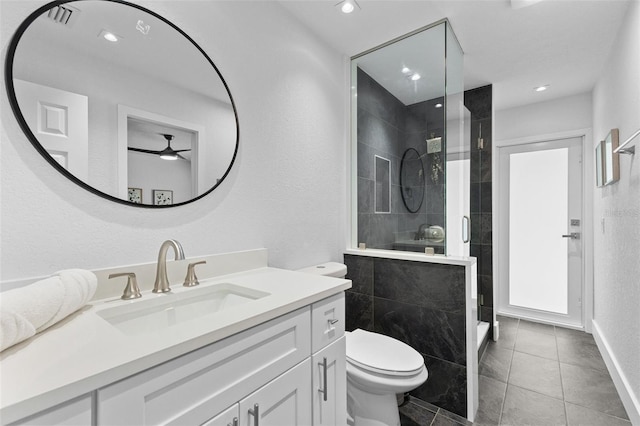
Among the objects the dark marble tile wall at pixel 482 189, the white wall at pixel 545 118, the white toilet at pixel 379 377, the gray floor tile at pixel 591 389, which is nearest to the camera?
the white toilet at pixel 379 377

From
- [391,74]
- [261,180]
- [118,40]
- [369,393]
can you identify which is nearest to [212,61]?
[118,40]

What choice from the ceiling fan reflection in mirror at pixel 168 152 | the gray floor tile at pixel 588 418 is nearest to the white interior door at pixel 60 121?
the ceiling fan reflection in mirror at pixel 168 152

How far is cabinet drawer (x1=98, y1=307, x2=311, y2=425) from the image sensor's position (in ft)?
1.95

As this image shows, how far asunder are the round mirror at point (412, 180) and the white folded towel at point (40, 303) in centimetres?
205

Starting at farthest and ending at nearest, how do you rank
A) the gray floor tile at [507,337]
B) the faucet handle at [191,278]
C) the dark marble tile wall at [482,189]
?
the dark marble tile wall at [482,189] < the gray floor tile at [507,337] < the faucet handle at [191,278]

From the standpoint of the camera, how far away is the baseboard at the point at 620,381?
1.65 meters

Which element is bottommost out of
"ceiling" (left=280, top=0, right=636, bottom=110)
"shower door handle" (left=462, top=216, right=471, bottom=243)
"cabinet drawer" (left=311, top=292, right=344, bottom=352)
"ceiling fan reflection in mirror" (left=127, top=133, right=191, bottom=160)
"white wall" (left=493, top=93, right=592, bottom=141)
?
"cabinet drawer" (left=311, top=292, right=344, bottom=352)

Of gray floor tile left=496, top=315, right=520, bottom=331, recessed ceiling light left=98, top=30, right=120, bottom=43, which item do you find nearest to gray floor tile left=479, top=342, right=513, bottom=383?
gray floor tile left=496, top=315, right=520, bottom=331

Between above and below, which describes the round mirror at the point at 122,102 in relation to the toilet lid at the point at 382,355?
above

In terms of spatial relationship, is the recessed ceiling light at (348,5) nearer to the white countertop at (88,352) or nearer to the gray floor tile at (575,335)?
the white countertop at (88,352)

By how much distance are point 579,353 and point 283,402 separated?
2.96 m

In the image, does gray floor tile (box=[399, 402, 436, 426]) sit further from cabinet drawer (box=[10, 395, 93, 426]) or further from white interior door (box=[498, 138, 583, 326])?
white interior door (box=[498, 138, 583, 326])

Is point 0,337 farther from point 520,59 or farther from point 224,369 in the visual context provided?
point 520,59

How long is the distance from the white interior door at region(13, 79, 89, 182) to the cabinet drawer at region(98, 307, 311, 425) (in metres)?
0.74
